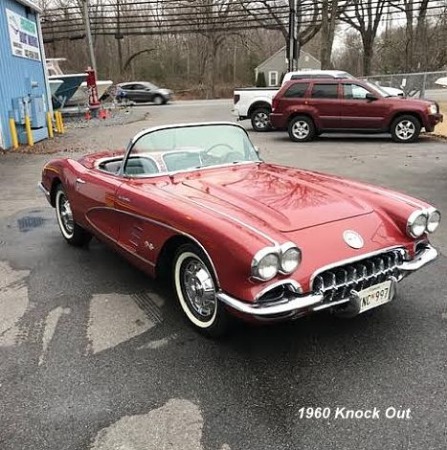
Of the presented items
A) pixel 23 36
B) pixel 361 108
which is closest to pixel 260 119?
pixel 361 108

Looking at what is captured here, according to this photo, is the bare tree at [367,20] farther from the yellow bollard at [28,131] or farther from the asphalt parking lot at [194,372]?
the asphalt parking lot at [194,372]

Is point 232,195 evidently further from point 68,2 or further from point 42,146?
point 68,2

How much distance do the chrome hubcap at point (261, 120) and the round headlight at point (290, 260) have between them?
14.5m

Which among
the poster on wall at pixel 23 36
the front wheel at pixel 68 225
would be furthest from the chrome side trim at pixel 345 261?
the poster on wall at pixel 23 36

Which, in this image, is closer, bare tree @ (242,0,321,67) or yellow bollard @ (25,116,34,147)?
yellow bollard @ (25,116,34,147)

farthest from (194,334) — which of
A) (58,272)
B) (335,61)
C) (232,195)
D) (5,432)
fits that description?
(335,61)

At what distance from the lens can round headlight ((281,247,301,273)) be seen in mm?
2873

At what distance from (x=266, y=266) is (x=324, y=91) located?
11.8m

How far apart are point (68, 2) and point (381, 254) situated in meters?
54.8

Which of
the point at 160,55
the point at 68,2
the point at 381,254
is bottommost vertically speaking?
the point at 381,254

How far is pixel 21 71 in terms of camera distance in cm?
1467

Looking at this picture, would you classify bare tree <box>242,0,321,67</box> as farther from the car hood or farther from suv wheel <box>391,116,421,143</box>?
the car hood

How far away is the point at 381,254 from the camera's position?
3.22m

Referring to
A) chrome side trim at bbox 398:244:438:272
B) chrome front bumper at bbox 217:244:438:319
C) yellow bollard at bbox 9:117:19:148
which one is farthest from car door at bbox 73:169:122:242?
yellow bollard at bbox 9:117:19:148
